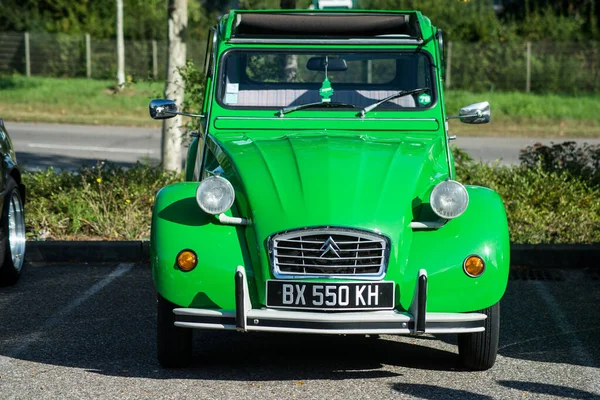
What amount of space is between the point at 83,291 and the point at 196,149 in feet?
4.51

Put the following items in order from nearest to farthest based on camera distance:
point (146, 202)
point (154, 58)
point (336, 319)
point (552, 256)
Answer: point (336, 319) → point (552, 256) → point (146, 202) → point (154, 58)

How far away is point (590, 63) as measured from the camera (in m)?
26.4

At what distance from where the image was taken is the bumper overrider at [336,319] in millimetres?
5219

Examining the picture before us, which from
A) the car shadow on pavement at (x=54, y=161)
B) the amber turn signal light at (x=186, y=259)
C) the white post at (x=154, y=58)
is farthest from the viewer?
the white post at (x=154, y=58)

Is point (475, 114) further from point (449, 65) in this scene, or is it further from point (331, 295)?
point (449, 65)

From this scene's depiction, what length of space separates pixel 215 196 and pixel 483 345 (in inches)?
66.3

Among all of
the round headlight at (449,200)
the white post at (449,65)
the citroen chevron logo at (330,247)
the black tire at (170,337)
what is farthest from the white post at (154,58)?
the citroen chevron logo at (330,247)

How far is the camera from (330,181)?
5566mm

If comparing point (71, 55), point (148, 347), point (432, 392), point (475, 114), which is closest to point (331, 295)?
point (432, 392)

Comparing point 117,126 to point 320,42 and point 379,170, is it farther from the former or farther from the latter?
point 379,170

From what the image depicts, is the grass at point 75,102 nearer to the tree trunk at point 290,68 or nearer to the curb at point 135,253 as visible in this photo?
the curb at point 135,253

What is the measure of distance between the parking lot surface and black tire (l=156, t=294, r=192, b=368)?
92 millimetres

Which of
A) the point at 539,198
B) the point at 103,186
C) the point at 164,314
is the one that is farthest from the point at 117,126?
the point at 164,314

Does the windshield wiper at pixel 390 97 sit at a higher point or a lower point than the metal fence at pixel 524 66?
higher
